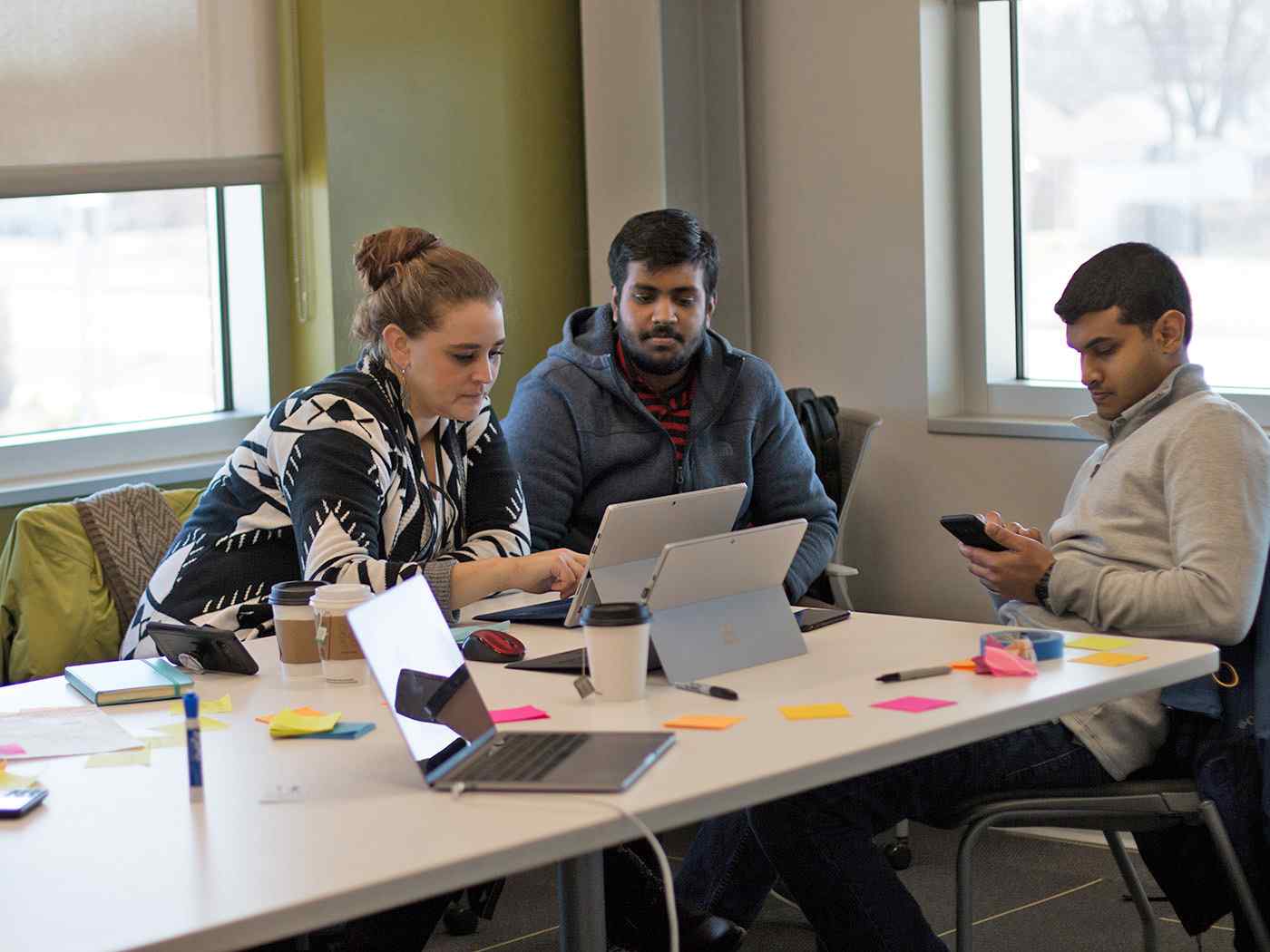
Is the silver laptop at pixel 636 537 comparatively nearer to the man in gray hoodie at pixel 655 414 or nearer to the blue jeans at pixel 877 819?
the blue jeans at pixel 877 819

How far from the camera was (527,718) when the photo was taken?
1.90 m

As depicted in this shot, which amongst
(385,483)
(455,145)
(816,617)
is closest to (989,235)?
(455,145)

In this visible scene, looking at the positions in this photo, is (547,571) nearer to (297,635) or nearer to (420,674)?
(297,635)

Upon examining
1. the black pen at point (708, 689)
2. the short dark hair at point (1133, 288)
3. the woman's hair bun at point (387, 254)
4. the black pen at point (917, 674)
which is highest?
the woman's hair bun at point (387, 254)

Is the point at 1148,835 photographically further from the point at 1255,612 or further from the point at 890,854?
the point at 890,854

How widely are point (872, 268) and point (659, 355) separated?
992 mm

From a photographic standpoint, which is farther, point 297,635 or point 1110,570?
point 1110,570

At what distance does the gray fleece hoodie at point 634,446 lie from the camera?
3.24 m

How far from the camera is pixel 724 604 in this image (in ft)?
7.03

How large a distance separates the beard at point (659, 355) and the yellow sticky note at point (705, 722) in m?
1.47

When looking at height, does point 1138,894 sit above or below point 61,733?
below

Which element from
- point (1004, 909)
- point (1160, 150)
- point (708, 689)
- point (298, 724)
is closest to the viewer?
point (298, 724)

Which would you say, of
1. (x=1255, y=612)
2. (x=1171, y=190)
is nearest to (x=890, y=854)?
(x=1255, y=612)

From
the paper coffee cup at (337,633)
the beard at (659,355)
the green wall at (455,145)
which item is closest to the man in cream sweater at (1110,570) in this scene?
the paper coffee cup at (337,633)
